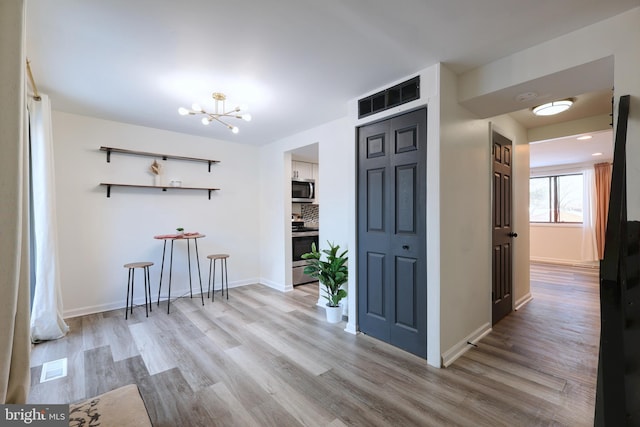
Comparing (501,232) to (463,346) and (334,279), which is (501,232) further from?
(334,279)

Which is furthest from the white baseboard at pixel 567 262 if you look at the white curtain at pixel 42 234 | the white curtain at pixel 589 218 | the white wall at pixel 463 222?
the white curtain at pixel 42 234

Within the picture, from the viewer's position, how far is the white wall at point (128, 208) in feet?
11.0

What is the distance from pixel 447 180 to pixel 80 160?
4229 mm

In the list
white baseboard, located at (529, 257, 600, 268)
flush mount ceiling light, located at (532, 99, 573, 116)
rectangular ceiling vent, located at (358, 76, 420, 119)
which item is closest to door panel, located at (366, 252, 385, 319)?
rectangular ceiling vent, located at (358, 76, 420, 119)

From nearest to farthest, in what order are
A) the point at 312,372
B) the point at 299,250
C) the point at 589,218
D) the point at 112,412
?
1. the point at 112,412
2. the point at 312,372
3. the point at 299,250
4. the point at 589,218

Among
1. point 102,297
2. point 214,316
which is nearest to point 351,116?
point 214,316

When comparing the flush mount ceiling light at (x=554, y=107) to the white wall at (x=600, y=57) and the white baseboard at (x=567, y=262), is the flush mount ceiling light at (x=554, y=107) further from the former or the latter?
the white baseboard at (x=567, y=262)

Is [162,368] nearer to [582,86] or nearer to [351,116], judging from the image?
[351,116]

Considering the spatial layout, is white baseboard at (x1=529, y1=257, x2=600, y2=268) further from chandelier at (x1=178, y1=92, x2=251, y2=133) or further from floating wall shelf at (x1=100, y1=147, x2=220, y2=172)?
floating wall shelf at (x1=100, y1=147, x2=220, y2=172)

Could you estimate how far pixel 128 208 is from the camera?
12.3 feet

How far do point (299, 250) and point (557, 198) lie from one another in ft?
22.4

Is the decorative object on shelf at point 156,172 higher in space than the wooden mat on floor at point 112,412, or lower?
higher

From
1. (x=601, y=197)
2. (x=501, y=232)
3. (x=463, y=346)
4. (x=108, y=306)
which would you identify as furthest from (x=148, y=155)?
(x=601, y=197)

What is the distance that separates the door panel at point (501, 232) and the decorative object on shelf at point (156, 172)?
169 inches
